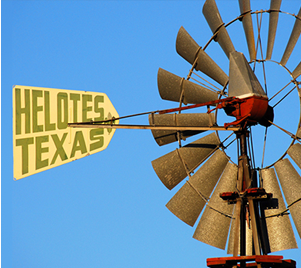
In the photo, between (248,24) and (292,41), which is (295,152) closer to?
(292,41)

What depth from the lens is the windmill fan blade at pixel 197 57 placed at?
12.9 meters

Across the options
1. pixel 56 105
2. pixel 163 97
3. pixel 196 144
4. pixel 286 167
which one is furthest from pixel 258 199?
pixel 56 105

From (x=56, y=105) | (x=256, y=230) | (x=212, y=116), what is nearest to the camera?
(x=256, y=230)

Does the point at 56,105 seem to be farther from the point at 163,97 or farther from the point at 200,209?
the point at 200,209

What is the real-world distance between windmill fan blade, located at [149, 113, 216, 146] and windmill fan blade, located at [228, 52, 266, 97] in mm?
1225

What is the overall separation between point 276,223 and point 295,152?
4.98 ft

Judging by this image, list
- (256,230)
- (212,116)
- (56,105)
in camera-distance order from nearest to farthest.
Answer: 1. (256,230)
2. (56,105)
3. (212,116)

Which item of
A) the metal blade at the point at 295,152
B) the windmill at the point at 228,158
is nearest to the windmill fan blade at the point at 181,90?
the windmill at the point at 228,158

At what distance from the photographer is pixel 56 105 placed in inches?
458

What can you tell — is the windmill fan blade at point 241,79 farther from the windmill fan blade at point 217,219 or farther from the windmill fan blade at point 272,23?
the windmill fan blade at point 217,219

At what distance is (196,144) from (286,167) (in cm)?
205

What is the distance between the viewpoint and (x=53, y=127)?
11.6 metres

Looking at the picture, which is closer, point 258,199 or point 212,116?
point 258,199

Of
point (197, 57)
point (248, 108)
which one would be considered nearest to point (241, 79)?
point (248, 108)
